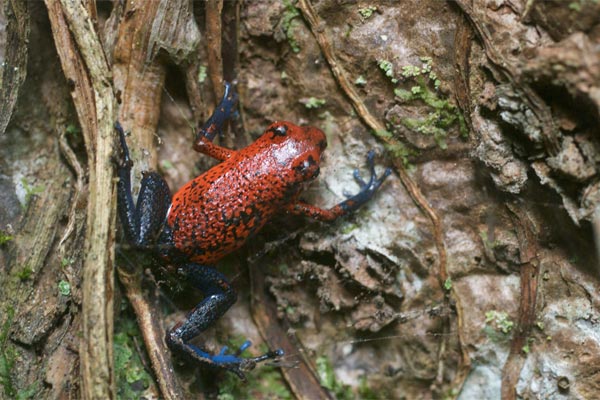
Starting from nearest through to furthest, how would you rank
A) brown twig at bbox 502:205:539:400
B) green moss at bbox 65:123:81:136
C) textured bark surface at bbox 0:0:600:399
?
textured bark surface at bbox 0:0:600:399
brown twig at bbox 502:205:539:400
green moss at bbox 65:123:81:136

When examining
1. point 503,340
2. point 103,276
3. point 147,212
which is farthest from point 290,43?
point 503,340

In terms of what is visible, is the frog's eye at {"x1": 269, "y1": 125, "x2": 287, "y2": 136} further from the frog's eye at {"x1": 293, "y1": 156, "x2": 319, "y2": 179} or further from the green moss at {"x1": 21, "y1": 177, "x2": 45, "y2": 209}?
the green moss at {"x1": 21, "y1": 177, "x2": 45, "y2": 209}

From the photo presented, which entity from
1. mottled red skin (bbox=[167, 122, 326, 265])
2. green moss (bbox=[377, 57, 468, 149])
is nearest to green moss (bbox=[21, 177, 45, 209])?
mottled red skin (bbox=[167, 122, 326, 265])

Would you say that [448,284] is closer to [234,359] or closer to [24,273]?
[234,359]

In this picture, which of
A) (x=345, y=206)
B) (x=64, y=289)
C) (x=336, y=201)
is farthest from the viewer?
(x=336, y=201)

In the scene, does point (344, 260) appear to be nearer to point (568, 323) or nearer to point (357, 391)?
point (357, 391)

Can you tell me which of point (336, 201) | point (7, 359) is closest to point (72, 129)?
point (7, 359)
